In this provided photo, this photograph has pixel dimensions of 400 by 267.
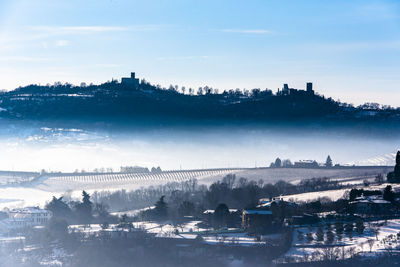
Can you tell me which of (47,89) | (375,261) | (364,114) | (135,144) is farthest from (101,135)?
(375,261)

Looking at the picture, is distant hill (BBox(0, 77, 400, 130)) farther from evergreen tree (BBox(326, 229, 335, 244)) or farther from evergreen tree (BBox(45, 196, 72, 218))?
evergreen tree (BBox(326, 229, 335, 244))

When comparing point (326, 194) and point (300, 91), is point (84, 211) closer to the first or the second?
point (326, 194)

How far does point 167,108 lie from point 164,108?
1.52 feet

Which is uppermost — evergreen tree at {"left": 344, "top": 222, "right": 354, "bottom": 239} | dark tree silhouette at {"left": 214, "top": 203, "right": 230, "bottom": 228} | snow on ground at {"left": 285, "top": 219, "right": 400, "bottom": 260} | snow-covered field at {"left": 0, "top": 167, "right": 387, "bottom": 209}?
snow-covered field at {"left": 0, "top": 167, "right": 387, "bottom": 209}

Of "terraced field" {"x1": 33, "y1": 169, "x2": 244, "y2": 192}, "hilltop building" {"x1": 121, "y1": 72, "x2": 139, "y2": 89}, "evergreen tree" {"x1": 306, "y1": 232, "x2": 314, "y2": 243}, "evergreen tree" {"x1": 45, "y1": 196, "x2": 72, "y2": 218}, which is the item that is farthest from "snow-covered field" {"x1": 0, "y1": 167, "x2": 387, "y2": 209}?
"hilltop building" {"x1": 121, "y1": 72, "x2": 139, "y2": 89}

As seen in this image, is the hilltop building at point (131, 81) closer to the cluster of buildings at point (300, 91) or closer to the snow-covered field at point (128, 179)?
the cluster of buildings at point (300, 91)

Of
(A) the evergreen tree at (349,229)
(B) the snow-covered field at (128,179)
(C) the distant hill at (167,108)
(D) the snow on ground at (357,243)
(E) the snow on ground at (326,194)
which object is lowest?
(D) the snow on ground at (357,243)

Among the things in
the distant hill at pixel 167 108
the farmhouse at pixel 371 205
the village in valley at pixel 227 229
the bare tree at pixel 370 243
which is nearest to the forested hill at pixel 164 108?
the distant hill at pixel 167 108

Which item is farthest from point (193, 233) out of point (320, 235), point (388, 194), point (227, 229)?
point (388, 194)

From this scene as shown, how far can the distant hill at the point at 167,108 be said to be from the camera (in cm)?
14350

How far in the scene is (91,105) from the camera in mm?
146375

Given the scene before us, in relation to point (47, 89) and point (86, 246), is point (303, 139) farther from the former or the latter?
point (86, 246)

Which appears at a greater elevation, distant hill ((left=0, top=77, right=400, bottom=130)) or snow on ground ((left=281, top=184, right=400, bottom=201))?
distant hill ((left=0, top=77, right=400, bottom=130))

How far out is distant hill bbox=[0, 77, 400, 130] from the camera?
14350 centimetres
